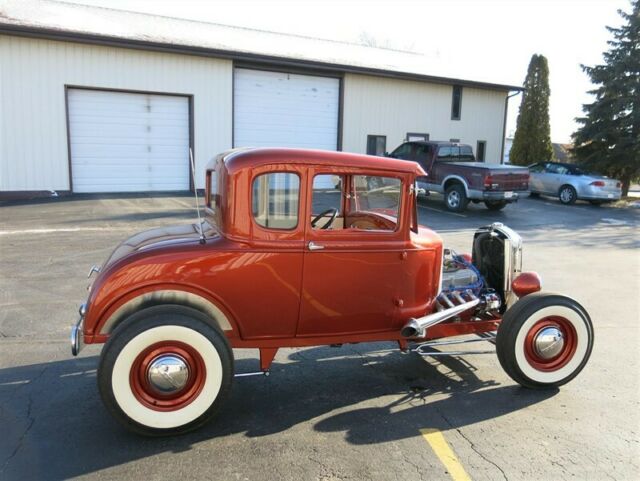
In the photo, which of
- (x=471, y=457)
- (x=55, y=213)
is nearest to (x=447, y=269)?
(x=471, y=457)

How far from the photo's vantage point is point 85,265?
802cm

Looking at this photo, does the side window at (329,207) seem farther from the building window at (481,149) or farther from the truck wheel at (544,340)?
the building window at (481,149)

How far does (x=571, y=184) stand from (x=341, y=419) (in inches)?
720

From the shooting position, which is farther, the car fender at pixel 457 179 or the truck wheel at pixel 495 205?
the truck wheel at pixel 495 205

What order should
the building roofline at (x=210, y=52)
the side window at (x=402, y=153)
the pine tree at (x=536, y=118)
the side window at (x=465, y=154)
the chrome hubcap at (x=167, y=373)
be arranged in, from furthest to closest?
the pine tree at (x=536, y=118), the side window at (x=402, y=153), the side window at (x=465, y=154), the building roofline at (x=210, y=52), the chrome hubcap at (x=167, y=373)

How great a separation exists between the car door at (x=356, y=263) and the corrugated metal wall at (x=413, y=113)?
1657 centimetres

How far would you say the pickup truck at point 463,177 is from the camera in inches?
601

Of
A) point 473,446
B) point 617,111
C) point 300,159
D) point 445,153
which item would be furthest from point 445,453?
point 617,111

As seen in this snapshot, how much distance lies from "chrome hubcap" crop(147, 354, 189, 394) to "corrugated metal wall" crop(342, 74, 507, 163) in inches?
693

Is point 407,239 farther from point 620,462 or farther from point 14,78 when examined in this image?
point 14,78

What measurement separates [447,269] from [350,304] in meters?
1.37

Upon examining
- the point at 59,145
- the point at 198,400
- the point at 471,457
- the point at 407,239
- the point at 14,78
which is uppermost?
the point at 14,78

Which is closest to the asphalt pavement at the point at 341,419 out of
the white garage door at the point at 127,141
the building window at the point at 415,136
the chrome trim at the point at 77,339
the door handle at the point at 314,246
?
the chrome trim at the point at 77,339

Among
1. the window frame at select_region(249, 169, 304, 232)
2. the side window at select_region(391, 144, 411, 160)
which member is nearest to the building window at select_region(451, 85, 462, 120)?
the side window at select_region(391, 144, 411, 160)
